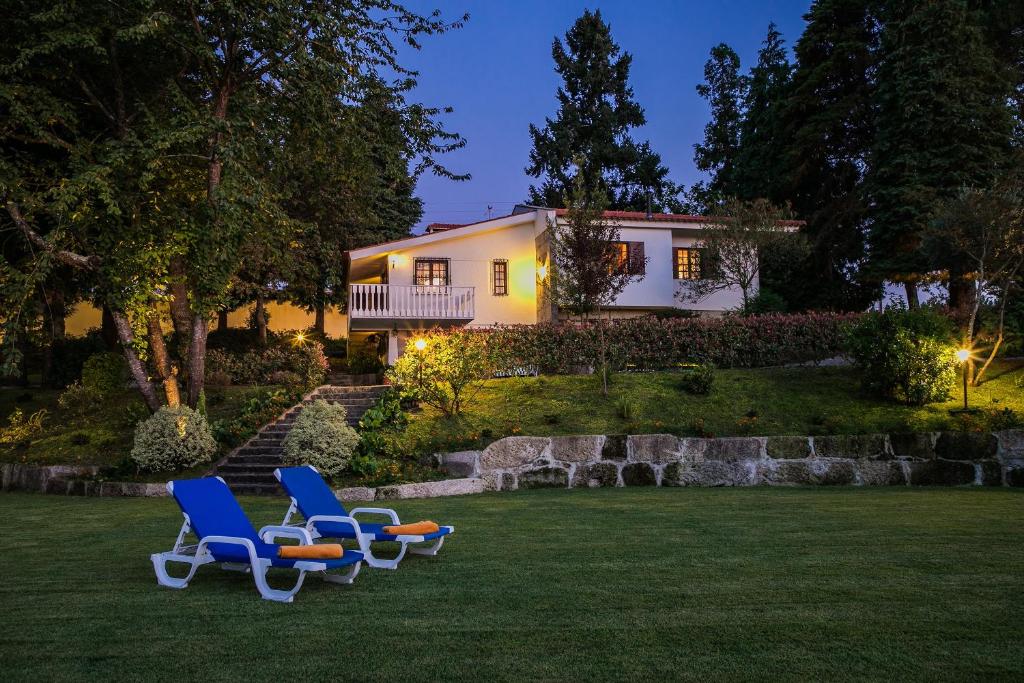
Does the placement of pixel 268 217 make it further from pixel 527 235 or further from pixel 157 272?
pixel 527 235

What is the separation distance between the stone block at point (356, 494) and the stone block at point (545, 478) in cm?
278

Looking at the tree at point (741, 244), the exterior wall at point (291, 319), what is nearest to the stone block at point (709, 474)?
the tree at point (741, 244)

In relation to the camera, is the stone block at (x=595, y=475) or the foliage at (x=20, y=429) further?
the foliage at (x=20, y=429)

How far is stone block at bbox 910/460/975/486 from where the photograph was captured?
13320 mm

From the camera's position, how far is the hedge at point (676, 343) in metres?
19.3

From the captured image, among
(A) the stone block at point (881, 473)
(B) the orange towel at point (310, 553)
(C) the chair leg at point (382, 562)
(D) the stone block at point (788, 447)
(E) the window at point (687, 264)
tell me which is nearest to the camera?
(B) the orange towel at point (310, 553)

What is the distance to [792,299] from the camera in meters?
32.6

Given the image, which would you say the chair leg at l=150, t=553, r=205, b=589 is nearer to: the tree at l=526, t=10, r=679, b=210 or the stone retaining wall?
the stone retaining wall

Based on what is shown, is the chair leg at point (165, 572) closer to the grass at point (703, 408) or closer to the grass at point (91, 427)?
the grass at point (703, 408)

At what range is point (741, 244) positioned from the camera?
81.3ft

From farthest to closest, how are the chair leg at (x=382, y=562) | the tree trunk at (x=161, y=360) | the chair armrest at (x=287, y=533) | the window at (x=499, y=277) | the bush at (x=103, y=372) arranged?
the window at (x=499, y=277) < the bush at (x=103, y=372) < the tree trunk at (x=161, y=360) < the chair leg at (x=382, y=562) < the chair armrest at (x=287, y=533)

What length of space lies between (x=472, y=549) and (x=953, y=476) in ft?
32.6

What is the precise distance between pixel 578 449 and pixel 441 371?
3.50 meters

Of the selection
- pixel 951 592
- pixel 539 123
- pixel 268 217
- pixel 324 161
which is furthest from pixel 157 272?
pixel 539 123
